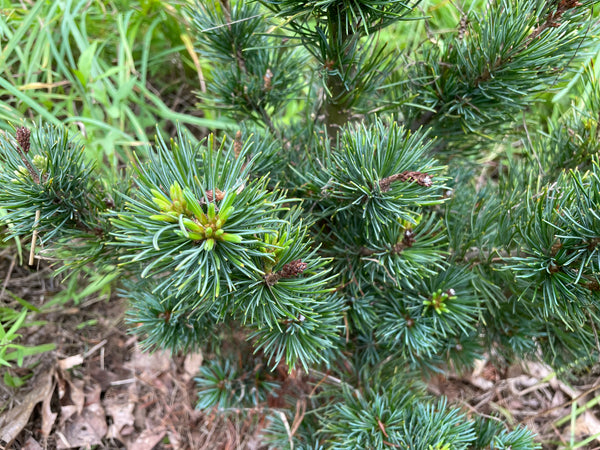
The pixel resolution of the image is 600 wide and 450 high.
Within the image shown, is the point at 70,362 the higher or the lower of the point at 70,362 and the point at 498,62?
the lower

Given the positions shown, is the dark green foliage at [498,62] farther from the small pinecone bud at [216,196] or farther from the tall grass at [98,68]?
the tall grass at [98,68]

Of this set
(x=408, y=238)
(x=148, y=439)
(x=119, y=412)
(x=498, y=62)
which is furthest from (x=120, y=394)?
(x=498, y=62)

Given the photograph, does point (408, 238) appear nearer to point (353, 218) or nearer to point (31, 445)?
point (353, 218)

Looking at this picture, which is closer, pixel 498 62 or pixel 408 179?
pixel 408 179

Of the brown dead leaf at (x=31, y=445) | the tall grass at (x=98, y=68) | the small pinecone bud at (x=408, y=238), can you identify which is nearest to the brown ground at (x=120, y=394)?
the brown dead leaf at (x=31, y=445)

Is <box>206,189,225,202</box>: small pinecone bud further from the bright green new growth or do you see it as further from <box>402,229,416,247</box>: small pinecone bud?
<box>402,229,416,247</box>: small pinecone bud

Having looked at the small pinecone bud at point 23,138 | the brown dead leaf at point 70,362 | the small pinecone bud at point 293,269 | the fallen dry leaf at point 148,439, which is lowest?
the fallen dry leaf at point 148,439

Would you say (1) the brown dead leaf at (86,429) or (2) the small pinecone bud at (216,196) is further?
(1) the brown dead leaf at (86,429)
